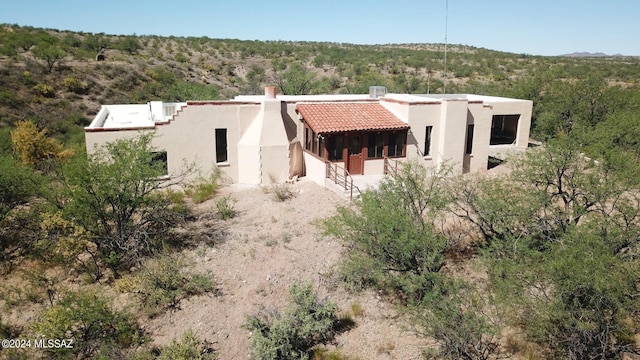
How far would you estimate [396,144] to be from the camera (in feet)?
70.5

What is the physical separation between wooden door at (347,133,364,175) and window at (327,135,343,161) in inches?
16.4

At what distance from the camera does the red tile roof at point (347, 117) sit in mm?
20062

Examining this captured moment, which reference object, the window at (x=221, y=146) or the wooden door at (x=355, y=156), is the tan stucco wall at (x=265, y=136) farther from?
the wooden door at (x=355, y=156)

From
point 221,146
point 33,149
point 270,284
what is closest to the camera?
point 270,284

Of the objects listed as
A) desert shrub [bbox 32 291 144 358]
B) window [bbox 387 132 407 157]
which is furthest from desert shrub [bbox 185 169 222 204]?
desert shrub [bbox 32 291 144 358]

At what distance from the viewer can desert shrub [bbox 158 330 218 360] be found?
33.4ft

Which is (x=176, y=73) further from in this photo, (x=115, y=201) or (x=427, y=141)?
(x=115, y=201)

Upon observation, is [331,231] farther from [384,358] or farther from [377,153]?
[377,153]

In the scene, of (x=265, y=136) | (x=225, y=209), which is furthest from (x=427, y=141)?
(x=225, y=209)

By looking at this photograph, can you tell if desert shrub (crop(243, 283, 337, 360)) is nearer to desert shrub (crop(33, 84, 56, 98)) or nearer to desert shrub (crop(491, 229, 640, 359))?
desert shrub (crop(491, 229, 640, 359))

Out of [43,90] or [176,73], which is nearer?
[43,90]

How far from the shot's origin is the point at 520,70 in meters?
64.2

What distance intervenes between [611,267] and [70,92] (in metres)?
40.2

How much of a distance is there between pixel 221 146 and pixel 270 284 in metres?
9.85
